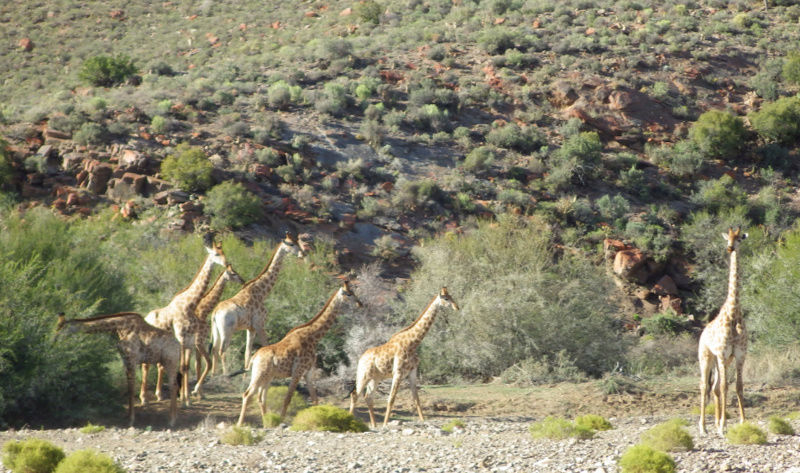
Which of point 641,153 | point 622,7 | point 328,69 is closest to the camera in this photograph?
point 641,153

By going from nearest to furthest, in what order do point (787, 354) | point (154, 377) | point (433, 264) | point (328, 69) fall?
point (154, 377), point (787, 354), point (433, 264), point (328, 69)

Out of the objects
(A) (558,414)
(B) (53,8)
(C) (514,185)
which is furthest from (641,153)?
(B) (53,8)

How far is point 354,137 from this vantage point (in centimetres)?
4362

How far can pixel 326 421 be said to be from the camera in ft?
49.1

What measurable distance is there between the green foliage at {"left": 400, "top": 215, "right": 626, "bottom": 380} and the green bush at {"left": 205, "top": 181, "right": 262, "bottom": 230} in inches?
424

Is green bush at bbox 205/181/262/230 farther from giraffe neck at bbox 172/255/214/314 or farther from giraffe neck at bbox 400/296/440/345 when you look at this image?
giraffe neck at bbox 400/296/440/345

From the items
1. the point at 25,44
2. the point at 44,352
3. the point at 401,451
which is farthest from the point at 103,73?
the point at 401,451

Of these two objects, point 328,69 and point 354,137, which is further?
point 328,69

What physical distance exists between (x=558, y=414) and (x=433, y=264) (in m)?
10.4

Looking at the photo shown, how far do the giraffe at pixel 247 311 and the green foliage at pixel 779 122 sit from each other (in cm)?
3475

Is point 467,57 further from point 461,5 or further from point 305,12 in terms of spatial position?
point 305,12

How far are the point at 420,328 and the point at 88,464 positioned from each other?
7583 millimetres

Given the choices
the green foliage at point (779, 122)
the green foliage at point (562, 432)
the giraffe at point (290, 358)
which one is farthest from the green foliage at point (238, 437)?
the green foliage at point (779, 122)

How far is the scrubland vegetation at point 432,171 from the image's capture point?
25.2 m
